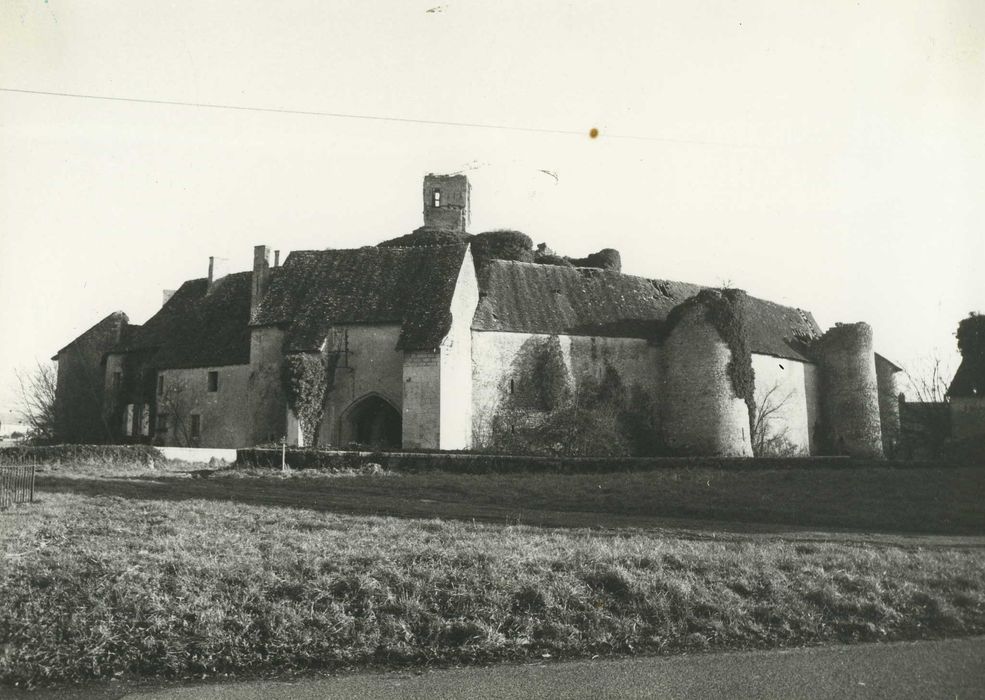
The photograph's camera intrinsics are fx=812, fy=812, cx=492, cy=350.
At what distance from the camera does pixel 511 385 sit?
37.0m

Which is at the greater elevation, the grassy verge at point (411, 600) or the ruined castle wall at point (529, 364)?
the ruined castle wall at point (529, 364)

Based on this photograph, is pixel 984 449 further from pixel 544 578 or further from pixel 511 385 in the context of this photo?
pixel 544 578

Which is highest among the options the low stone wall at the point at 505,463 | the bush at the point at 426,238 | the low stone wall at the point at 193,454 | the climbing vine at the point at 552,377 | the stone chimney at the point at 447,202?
the stone chimney at the point at 447,202

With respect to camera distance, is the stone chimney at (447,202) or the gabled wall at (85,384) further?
the stone chimney at (447,202)

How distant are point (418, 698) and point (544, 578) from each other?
2584 mm

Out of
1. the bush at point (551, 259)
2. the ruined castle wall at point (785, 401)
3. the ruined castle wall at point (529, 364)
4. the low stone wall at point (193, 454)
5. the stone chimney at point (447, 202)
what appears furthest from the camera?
the stone chimney at point (447, 202)

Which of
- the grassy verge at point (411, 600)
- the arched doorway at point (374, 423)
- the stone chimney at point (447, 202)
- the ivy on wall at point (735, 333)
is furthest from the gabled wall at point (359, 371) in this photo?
the stone chimney at point (447, 202)

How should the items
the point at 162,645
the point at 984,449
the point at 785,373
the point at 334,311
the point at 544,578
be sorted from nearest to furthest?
1. the point at 162,645
2. the point at 544,578
3. the point at 984,449
4. the point at 334,311
5. the point at 785,373

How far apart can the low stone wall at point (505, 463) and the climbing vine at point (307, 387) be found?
8.07 m

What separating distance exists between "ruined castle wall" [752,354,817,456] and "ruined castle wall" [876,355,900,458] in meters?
5.02

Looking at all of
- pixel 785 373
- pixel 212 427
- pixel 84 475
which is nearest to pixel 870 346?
pixel 785 373

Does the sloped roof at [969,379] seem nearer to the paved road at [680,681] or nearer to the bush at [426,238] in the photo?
the bush at [426,238]

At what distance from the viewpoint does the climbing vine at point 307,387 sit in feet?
113

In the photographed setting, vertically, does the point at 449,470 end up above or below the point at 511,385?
below
